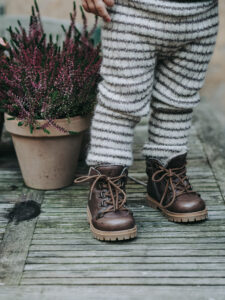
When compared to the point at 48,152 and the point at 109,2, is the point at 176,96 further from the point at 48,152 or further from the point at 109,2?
the point at 48,152

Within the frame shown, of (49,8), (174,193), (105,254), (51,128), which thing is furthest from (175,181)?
(49,8)

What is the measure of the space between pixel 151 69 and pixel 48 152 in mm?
557

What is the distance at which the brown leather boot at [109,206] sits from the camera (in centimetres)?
143

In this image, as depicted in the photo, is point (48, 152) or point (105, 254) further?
point (48, 152)

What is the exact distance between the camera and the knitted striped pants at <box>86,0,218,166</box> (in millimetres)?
1347

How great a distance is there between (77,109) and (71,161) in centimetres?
22

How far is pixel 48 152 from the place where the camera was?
1743 mm

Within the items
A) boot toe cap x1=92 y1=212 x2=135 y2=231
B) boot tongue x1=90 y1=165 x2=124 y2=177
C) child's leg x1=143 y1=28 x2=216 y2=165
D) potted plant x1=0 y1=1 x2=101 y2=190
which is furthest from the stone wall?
boot toe cap x1=92 y1=212 x2=135 y2=231

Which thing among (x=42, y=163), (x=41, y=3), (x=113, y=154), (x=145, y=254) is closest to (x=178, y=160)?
(x=113, y=154)

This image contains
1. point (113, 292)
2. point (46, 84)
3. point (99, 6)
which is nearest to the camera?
point (113, 292)

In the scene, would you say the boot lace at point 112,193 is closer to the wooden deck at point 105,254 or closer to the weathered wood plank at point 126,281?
the wooden deck at point 105,254

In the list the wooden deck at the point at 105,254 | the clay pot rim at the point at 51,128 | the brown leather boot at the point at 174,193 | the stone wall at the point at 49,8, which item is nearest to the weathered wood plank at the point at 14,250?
the wooden deck at the point at 105,254

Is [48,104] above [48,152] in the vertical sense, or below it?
above

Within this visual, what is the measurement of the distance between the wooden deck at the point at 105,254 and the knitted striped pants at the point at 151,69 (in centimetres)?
26
